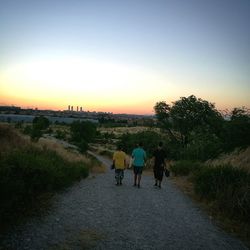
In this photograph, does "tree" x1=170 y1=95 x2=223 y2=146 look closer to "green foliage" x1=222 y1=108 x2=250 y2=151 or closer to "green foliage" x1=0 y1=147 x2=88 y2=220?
"green foliage" x1=222 y1=108 x2=250 y2=151

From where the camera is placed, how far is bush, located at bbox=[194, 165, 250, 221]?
30.5ft

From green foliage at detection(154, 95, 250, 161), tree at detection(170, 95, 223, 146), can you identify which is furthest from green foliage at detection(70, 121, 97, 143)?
tree at detection(170, 95, 223, 146)

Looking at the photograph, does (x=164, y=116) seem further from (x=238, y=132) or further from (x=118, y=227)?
(x=118, y=227)

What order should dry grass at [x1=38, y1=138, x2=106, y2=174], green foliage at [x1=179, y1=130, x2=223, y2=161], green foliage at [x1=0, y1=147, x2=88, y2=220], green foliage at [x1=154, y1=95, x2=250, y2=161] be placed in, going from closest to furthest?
green foliage at [x1=0, y1=147, x2=88, y2=220] < dry grass at [x1=38, y1=138, x2=106, y2=174] < green foliage at [x1=179, y1=130, x2=223, y2=161] < green foliage at [x1=154, y1=95, x2=250, y2=161]

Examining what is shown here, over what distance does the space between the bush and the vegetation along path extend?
822 millimetres

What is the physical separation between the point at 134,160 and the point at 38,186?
535cm

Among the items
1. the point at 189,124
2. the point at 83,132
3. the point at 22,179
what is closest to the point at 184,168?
the point at 22,179

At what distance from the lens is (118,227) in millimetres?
7855

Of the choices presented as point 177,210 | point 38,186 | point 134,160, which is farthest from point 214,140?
point 38,186

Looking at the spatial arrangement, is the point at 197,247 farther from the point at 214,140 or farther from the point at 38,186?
the point at 214,140

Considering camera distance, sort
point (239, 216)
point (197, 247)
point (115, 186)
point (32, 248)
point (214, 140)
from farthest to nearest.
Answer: point (214, 140) < point (115, 186) < point (239, 216) < point (197, 247) < point (32, 248)

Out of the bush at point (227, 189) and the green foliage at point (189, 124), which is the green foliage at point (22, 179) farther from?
the green foliage at point (189, 124)

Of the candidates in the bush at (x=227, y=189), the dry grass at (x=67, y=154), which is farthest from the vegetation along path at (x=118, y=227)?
the dry grass at (x=67, y=154)

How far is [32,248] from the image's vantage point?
6.14 meters
